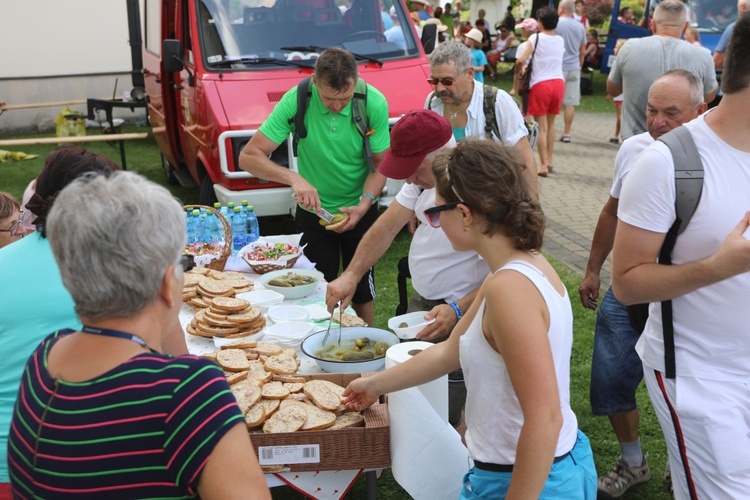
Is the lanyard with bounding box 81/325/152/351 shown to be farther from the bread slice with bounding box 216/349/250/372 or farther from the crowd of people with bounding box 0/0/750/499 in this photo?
the bread slice with bounding box 216/349/250/372

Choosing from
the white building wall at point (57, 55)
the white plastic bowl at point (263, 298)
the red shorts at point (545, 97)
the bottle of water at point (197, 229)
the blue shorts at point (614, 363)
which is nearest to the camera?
the blue shorts at point (614, 363)

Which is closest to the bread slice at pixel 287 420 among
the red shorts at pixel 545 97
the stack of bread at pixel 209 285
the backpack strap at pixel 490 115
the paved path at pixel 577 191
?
the stack of bread at pixel 209 285

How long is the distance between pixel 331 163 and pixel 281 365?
201 centimetres

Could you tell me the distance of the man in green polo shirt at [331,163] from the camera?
Answer: 4.70 metres

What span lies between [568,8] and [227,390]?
1226 cm

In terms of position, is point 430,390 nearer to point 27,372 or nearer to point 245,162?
point 27,372

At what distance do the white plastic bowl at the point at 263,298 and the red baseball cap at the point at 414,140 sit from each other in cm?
101

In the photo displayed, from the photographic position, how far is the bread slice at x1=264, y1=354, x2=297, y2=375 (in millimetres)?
2965

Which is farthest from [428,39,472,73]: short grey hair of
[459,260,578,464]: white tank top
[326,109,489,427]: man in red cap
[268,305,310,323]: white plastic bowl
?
[459,260,578,464]: white tank top

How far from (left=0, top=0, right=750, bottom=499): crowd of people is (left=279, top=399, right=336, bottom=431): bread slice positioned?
0.11m

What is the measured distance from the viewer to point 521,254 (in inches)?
80.5

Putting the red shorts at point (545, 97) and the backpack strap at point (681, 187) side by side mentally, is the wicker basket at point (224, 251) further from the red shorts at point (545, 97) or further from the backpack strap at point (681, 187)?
the red shorts at point (545, 97)

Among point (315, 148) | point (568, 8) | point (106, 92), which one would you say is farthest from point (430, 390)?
point (106, 92)

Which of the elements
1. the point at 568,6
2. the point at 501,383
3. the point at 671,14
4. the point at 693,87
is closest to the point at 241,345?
the point at 501,383
